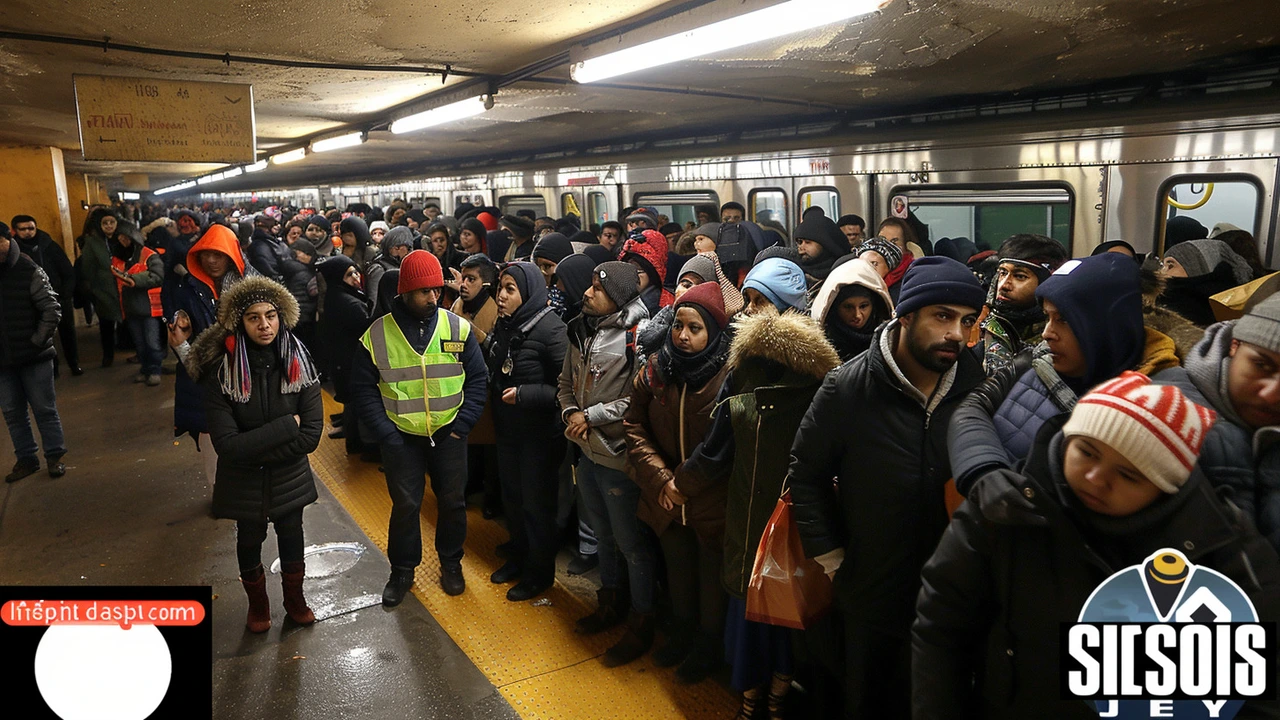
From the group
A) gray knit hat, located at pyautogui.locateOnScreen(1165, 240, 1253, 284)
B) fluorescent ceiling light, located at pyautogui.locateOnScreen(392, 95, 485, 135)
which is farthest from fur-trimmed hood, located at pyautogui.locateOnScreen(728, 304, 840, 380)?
fluorescent ceiling light, located at pyautogui.locateOnScreen(392, 95, 485, 135)

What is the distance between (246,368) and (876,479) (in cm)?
279

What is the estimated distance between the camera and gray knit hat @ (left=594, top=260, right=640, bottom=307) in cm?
364

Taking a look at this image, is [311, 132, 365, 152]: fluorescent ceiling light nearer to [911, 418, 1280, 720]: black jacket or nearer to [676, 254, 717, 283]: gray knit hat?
[676, 254, 717, 283]: gray knit hat

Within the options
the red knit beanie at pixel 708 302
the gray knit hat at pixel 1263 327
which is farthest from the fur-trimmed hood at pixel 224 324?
the gray knit hat at pixel 1263 327

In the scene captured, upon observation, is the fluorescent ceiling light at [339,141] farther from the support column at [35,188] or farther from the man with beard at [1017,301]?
the man with beard at [1017,301]

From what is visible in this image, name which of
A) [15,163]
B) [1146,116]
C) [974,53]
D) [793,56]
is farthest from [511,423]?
[15,163]

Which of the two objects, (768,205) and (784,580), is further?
(768,205)

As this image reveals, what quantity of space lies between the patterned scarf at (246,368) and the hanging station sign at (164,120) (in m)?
1.98

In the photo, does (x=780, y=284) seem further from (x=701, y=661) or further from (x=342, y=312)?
(x=342, y=312)

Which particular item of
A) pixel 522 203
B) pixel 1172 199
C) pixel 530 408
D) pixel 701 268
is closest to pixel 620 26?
pixel 701 268

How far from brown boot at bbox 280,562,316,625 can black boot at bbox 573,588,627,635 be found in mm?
1353

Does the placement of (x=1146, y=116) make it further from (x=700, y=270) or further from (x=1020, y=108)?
(x=700, y=270)

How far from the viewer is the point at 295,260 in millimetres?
7715

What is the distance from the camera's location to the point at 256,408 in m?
3.54
